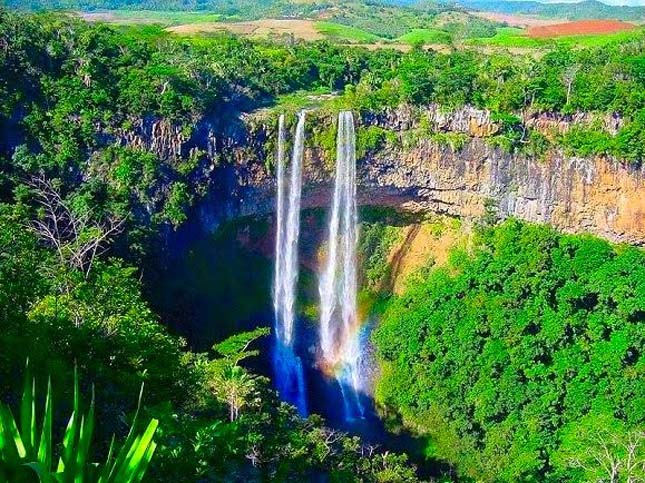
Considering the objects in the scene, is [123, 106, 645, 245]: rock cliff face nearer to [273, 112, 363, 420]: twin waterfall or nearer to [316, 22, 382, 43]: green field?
[273, 112, 363, 420]: twin waterfall

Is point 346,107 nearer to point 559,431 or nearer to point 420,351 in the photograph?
point 420,351

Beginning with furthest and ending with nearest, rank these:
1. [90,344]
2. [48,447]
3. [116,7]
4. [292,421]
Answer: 1. [116,7]
2. [292,421]
3. [90,344]
4. [48,447]

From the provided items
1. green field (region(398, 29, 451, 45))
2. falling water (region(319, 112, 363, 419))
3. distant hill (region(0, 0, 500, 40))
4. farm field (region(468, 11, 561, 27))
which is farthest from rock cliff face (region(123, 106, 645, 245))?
farm field (region(468, 11, 561, 27))

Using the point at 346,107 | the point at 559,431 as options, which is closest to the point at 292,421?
the point at 559,431

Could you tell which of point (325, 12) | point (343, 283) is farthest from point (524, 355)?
point (325, 12)

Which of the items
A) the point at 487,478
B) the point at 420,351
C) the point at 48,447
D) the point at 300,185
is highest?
the point at 48,447

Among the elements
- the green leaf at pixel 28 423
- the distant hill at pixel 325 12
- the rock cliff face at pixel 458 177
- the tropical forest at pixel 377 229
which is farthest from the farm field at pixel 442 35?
the green leaf at pixel 28 423
